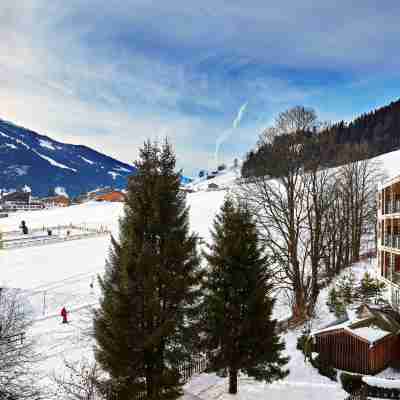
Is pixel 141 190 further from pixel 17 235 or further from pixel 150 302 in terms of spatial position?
pixel 17 235

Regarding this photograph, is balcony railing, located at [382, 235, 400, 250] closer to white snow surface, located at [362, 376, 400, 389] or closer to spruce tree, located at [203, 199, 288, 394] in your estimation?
white snow surface, located at [362, 376, 400, 389]

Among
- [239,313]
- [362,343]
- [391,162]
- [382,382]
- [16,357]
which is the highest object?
[391,162]

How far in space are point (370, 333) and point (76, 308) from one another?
18825mm

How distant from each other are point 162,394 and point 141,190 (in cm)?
651

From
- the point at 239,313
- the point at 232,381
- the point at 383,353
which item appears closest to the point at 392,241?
the point at 383,353

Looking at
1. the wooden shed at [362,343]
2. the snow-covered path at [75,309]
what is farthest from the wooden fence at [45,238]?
the wooden shed at [362,343]

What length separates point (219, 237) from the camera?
1480 cm

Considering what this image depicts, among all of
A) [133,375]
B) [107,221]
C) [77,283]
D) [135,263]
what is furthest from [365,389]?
[107,221]

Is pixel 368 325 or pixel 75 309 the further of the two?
pixel 75 309

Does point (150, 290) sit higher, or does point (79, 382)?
point (150, 290)

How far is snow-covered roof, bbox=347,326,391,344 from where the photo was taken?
1596 cm

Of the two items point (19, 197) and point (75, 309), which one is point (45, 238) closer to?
point (75, 309)

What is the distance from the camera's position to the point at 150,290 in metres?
11.4

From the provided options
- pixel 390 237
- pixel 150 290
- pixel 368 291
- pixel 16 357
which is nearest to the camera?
pixel 150 290
